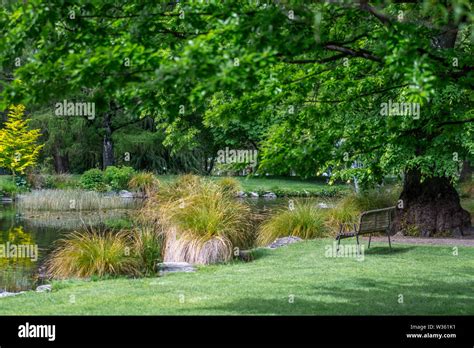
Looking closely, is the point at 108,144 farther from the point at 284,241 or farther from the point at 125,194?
the point at 284,241

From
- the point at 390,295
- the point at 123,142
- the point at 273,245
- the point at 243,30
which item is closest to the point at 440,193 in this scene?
the point at 273,245

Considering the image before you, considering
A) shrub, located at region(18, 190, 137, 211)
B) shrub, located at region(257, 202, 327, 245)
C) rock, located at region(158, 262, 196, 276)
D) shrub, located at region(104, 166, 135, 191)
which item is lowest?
rock, located at region(158, 262, 196, 276)

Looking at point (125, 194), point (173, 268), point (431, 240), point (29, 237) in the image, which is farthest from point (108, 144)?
point (173, 268)

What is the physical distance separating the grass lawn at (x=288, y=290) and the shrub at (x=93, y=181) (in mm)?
20409

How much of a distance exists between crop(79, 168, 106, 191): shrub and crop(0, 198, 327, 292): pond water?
A: 4.96m

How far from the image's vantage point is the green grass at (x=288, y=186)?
1455 inches

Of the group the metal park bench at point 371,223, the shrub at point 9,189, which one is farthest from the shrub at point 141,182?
the metal park bench at point 371,223

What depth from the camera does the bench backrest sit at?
1407cm

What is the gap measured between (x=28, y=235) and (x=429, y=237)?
11.0 meters

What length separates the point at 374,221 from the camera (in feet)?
47.1

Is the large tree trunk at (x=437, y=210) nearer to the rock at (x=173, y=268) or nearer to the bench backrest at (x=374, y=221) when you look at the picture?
the bench backrest at (x=374, y=221)

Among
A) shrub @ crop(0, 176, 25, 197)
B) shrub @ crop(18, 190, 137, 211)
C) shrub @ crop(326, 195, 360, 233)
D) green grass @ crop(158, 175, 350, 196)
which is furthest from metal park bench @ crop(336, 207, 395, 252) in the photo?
shrub @ crop(0, 176, 25, 197)

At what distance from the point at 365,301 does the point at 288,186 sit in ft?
107

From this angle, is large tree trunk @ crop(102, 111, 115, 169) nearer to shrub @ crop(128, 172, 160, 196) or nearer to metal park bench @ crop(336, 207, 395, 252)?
shrub @ crop(128, 172, 160, 196)
